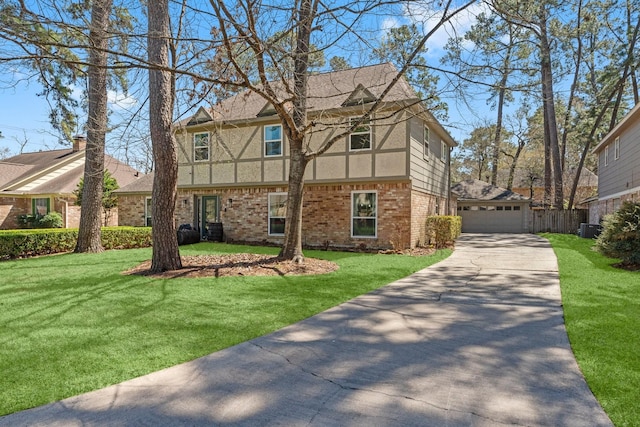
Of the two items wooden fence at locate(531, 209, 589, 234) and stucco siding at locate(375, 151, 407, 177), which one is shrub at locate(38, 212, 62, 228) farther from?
wooden fence at locate(531, 209, 589, 234)

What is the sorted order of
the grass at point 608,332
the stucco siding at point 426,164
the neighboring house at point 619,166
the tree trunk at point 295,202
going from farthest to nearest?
1. the neighboring house at point 619,166
2. the stucco siding at point 426,164
3. the tree trunk at point 295,202
4. the grass at point 608,332

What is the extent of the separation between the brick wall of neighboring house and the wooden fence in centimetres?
3057

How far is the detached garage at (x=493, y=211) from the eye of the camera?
23938 mm

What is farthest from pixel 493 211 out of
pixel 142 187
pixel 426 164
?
pixel 142 187

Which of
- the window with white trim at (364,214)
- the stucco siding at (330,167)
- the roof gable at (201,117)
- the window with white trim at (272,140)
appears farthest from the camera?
the roof gable at (201,117)

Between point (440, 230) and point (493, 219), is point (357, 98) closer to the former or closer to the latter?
point (440, 230)

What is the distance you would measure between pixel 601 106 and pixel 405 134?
18.5 m

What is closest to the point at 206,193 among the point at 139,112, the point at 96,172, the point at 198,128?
the point at 198,128

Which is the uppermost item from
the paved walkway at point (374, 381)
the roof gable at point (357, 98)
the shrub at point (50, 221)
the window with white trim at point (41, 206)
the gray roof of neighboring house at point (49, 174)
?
the roof gable at point (357, 98)

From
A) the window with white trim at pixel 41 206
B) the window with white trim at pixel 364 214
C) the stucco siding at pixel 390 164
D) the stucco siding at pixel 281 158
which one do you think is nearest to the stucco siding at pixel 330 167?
the stucco siding at pixel 281 158

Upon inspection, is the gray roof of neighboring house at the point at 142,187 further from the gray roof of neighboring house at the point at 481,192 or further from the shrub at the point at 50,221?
the gray roof of neighboring house at the point at 481,192

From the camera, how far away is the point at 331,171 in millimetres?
13891

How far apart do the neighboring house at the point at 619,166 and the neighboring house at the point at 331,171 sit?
6.77m

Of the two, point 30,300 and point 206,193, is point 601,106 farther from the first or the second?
point 30,300
